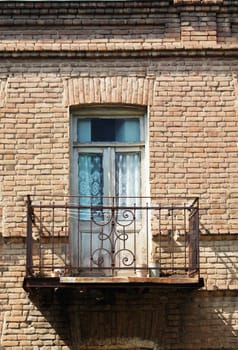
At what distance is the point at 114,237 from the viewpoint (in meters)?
10.8

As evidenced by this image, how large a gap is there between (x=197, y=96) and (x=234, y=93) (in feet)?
1.54

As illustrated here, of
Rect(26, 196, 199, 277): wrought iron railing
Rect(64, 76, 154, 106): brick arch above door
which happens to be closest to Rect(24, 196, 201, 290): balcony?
Rect(26, 196, 199, 277): wrought iron railing

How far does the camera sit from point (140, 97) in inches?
439

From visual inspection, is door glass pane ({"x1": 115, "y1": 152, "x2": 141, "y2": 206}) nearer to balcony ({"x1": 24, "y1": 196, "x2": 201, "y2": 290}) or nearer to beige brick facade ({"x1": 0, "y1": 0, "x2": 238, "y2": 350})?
balcony ({"x1": 24, "y1": 196, "x2": 201, "y2": 290})

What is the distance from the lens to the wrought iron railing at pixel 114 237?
10.6 metres

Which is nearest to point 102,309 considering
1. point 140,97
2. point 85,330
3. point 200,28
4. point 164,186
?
point 85,330

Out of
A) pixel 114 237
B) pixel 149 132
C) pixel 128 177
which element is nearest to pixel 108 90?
pixel 149 132

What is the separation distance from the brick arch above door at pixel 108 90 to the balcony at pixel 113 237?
1.23m

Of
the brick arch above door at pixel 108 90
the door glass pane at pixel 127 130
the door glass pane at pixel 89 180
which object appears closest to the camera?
the door glass pane at pixel 89 180

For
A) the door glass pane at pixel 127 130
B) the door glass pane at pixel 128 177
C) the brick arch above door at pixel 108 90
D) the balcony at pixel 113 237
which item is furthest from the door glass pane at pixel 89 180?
the brick arch above door at pixel 108 90

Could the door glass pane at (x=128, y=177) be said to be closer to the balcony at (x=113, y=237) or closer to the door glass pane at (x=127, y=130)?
the balcony at (x=113, y=237)

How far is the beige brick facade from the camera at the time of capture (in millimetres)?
10516

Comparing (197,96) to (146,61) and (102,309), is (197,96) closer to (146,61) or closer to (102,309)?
(146,61)

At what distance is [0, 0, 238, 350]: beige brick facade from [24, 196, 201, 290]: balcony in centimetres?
21
